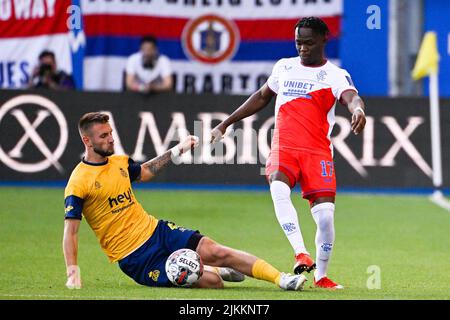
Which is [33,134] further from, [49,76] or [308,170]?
[308,170]

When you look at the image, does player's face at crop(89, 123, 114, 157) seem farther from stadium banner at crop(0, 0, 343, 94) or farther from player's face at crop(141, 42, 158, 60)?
stadium banner at crop(0, 0, 343, 94)

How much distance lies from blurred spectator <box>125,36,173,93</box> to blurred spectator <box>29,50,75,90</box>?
3.45 ft

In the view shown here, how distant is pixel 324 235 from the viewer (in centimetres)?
1037

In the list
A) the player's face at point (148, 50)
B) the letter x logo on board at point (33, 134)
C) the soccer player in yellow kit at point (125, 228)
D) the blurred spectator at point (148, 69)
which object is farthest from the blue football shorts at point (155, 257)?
the player's face at point (148, 50)

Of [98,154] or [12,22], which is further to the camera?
[12,22]

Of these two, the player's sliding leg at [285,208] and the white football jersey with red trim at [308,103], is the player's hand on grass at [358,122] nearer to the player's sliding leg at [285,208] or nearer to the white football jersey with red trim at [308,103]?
the white football jersey with red trim at [308,103]

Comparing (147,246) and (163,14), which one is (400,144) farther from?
(147,246)

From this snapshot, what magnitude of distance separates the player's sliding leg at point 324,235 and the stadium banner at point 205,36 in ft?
38.2

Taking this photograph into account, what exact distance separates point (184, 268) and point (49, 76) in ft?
36.7

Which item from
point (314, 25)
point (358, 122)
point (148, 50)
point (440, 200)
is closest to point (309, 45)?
point (314, 25)

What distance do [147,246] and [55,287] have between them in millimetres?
813

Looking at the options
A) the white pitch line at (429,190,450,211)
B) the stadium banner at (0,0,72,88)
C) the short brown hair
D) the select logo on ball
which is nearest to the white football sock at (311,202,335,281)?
the short brown hair
